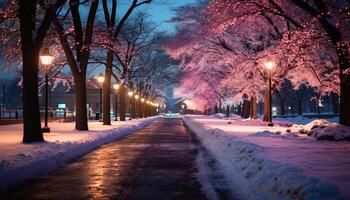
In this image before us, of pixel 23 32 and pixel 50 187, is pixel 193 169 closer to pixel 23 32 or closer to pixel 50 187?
pixel 50 187

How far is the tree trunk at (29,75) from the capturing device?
685 inches

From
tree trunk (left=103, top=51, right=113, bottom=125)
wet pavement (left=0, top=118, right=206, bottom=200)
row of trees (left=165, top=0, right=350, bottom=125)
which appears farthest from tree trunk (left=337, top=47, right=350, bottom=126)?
tree trunk (left=103, top=51, right=113, bottom=125)

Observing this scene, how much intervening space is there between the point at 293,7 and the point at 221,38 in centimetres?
1009

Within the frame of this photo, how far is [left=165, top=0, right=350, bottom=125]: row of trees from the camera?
818 inches

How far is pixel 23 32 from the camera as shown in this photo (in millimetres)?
17469

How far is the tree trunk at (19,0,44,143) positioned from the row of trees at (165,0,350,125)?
9778 millimetres

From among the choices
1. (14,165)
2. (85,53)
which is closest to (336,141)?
(14,165)

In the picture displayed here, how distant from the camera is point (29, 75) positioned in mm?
17578

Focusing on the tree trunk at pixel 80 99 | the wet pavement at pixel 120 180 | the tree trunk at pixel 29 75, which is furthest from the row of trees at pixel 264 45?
the tree trunk at pixel 29 75

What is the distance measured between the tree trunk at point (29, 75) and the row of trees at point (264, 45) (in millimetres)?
9778

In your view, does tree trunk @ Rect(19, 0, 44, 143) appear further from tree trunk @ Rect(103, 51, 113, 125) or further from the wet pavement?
tree trunk @ Rect(103, 51, 113, 125)

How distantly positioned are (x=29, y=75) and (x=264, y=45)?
2441cm

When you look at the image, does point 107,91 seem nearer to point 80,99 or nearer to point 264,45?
point 80,99

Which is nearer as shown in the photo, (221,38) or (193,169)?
(193,169)
